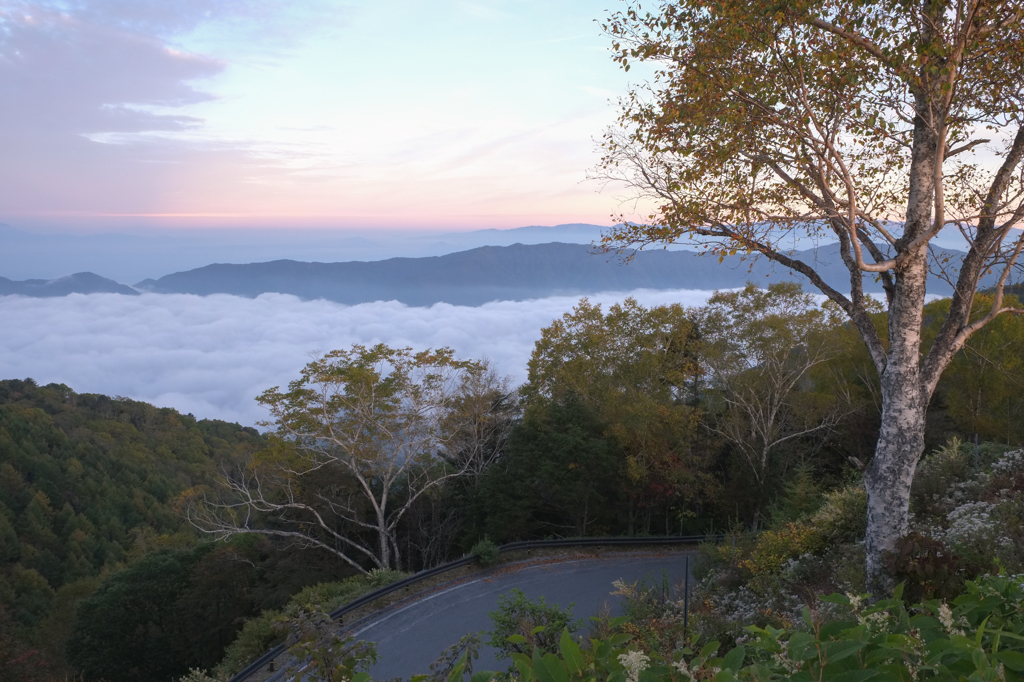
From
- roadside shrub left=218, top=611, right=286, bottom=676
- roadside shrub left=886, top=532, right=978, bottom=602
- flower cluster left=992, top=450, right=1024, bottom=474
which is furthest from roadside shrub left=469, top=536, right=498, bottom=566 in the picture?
roadside shrub left=886, top=532, right=978, bottom=602

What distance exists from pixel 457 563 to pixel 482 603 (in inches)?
70.8

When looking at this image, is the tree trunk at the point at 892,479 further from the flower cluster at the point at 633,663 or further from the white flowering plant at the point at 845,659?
the flower cluster at the point at 633,663

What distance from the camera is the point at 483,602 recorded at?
13.3 meters

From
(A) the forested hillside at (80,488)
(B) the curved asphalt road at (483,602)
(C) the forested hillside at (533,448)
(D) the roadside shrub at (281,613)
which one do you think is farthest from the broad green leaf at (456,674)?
(A) the forested hillside at (80,488)

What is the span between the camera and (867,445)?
21734 mm

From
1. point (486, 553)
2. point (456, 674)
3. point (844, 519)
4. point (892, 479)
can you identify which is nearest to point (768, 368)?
point (486, 553)

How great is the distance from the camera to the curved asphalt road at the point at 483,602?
10.9m

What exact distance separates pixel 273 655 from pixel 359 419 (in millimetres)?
10270

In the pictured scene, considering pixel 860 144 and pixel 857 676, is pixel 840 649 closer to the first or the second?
pixel 857 676

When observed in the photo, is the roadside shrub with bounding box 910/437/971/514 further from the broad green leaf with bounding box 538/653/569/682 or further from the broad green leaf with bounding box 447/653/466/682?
the broad green leaf with bounding box 447/653/466/682

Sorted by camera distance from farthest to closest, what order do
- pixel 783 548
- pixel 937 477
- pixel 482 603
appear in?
pixel 482 603 → pixel 937 477 → pixel 783 548

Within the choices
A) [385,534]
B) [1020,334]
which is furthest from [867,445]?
[385,534]

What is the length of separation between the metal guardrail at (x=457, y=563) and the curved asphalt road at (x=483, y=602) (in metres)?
0.40

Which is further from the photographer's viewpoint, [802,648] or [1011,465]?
[1011,465]
